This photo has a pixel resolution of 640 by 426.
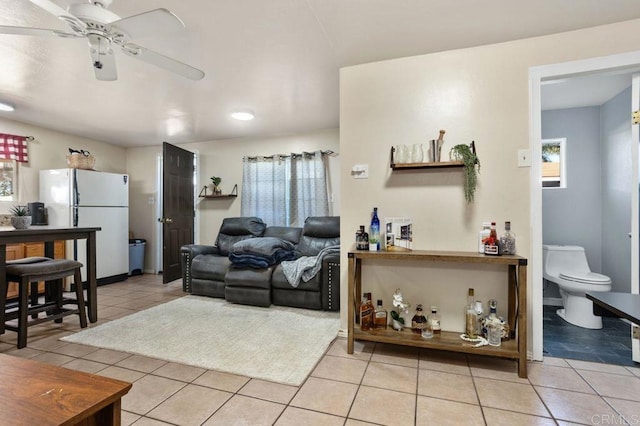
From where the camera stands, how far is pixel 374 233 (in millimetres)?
2318

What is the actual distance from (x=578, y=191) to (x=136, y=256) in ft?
20.3

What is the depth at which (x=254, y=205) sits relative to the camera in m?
4.64

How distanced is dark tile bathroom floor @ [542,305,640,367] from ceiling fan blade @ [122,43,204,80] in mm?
3152

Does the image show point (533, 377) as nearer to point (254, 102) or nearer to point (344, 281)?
point (344, 281)

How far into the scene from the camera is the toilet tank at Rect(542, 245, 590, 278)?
3.13m

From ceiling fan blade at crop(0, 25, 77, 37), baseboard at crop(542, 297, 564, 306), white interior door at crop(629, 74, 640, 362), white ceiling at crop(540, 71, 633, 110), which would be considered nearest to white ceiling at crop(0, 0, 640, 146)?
ceiling fan blade at crop(0, 25, 77, 37)

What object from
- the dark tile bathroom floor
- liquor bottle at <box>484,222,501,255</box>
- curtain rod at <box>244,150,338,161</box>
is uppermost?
curtain rod at <box>244,150,338,161</box>

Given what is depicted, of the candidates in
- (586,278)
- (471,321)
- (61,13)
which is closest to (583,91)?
(586,278)

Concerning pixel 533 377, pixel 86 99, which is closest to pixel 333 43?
pixel 533 377

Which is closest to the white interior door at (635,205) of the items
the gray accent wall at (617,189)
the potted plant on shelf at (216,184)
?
the gray accent wall at (617,189)

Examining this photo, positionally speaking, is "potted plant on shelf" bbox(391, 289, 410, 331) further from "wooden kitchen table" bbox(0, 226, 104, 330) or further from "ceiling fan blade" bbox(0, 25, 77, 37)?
"wooden kitchen table" bbox(0, 226, 104, 330)

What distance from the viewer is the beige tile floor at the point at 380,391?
150 centimetres

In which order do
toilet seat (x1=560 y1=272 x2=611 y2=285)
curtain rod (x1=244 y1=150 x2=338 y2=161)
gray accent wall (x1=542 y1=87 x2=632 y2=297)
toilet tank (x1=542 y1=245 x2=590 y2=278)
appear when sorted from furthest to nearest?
curtain rod (x1=244 y1=150 x2=338 y2=161), toilet tank (x1=542 y1=245 x2=590 y2=278), gray accent wall (x1=542 y1=87 x2=632 y2=297), toilet seat (x1=560 y1=272 x2=611 y2=285)

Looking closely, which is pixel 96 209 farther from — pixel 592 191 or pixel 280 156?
pixel 592 191
